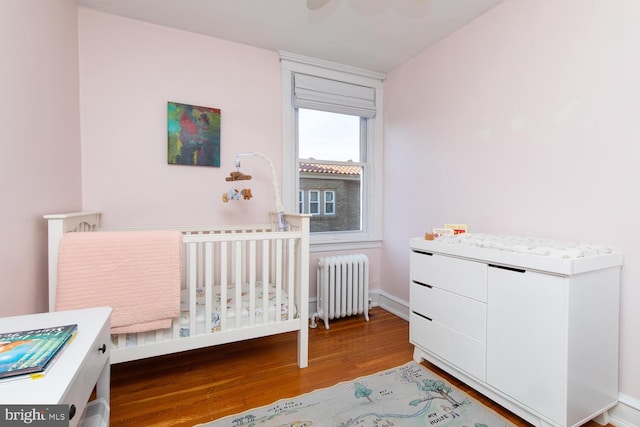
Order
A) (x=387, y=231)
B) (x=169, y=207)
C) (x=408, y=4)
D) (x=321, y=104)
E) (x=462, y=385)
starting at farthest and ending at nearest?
(x=387, y=231)
(x=321, y=104)
(x=169, y=207)
(x=408, y=4)
(x=462, y=385)

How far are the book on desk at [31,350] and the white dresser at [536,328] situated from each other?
1694mm

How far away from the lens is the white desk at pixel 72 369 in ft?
2.00

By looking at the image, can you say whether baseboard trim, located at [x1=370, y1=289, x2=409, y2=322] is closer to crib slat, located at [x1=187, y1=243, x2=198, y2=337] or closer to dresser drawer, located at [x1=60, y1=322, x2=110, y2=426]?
crib slat, located at [x1=187, y1=243, x2=198, y2=337]

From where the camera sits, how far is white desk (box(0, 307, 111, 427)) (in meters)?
0.61

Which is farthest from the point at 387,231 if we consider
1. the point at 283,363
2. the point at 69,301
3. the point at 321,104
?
the point at 69,301

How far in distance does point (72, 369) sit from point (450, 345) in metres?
1.73

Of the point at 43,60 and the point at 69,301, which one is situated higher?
the point at 43,60

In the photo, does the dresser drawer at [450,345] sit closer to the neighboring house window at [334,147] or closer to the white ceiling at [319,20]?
the neighboring house window at [334,147]

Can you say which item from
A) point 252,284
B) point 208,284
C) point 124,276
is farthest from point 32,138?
point 252,284

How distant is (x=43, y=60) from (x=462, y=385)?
2892 mm

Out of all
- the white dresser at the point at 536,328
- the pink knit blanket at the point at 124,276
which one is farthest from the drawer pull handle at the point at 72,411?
the white dresser at the point at 536,328

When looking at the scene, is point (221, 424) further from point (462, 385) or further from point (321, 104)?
point (321, 104)

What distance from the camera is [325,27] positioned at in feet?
7.16

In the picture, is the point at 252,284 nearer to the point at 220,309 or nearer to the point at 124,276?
the point at 220,309
